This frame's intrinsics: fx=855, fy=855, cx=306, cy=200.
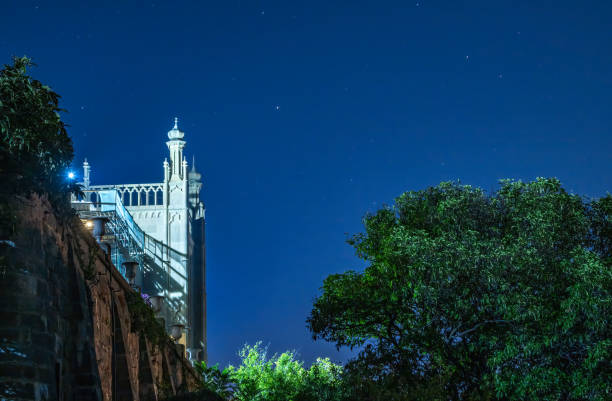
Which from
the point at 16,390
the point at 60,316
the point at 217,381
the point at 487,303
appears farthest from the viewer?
the point at 217,381

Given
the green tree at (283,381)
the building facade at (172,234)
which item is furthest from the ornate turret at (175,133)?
the green tree at (283,381)

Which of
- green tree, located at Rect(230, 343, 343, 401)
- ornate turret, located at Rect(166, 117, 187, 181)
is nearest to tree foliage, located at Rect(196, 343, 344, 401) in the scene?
green tree, located at Rect(230, 343, 343, 401)

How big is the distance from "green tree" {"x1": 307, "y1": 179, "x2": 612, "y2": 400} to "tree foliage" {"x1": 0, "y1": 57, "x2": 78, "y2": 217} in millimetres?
13573

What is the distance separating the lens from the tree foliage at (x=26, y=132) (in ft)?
45.5

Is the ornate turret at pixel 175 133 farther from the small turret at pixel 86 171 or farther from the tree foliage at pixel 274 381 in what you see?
the tree foliage at pixel 274 381

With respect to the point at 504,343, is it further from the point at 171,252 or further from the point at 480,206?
the point at 171,252

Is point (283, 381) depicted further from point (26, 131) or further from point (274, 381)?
point (26, 131)

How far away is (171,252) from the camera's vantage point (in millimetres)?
51812

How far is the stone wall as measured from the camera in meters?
13.4

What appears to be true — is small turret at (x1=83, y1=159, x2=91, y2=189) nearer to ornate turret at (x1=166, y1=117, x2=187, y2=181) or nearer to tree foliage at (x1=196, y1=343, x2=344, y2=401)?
ornate turret at (x1=166, y1=117, x2=187, y2=181)

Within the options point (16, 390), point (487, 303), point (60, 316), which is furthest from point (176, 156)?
point (16, 390)

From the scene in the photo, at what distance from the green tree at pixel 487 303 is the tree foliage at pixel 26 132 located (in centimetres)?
1357

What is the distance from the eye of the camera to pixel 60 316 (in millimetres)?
15531

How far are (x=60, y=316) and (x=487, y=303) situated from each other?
15.4 metres
